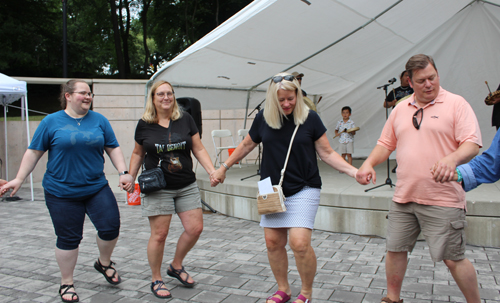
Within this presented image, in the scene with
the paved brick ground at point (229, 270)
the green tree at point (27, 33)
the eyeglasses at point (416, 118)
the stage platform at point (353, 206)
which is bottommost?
the paved brick ground at point (229, 270)

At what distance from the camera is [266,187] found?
2.89 meters

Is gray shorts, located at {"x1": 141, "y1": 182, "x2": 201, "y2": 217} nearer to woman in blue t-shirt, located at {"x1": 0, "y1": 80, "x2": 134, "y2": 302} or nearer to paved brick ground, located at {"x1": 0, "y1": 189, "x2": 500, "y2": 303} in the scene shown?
woman in blue t-shirt, located at {"x1": 0, "y1": 80, "x2": 134, "y2": 302}

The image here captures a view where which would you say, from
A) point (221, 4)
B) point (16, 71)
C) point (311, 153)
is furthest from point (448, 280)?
point (16, 71)

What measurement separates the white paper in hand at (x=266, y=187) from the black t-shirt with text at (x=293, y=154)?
0.06m

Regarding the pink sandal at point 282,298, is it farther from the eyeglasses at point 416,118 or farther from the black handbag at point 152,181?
the eyeglasses at point 416,118

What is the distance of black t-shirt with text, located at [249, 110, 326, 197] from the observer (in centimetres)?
289

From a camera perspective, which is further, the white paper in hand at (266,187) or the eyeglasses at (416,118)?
the white paper in hand at (266,187)

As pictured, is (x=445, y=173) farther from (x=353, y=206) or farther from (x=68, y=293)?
(x=353, y=206)

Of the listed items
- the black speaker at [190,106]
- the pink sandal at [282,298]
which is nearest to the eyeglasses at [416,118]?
the pink sandal at [282,298]

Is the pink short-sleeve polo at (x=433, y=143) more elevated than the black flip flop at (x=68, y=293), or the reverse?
the pink short-sleeve polo at (x=433, y=143)

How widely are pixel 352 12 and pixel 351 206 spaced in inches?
102

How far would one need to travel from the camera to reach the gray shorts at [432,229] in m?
2.41

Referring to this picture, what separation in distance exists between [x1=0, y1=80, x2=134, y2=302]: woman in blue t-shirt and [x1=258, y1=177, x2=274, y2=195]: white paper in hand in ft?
3.80

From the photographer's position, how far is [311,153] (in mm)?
2941
